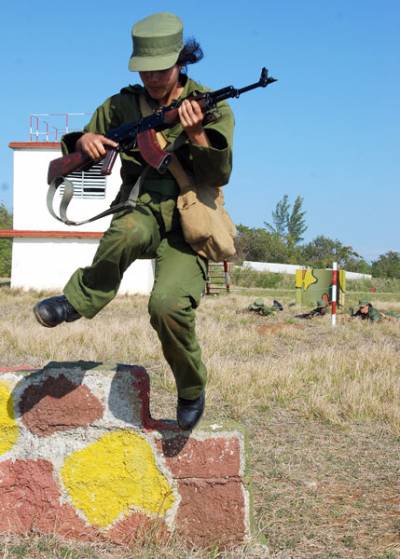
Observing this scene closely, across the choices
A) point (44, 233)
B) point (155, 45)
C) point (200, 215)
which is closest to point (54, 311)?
point (200, 215)

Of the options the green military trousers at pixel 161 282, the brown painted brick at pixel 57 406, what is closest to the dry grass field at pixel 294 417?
the brown painted brick at pixel 57 406

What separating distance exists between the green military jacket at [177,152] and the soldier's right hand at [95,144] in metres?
0.13

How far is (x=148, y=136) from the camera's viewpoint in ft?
12.5

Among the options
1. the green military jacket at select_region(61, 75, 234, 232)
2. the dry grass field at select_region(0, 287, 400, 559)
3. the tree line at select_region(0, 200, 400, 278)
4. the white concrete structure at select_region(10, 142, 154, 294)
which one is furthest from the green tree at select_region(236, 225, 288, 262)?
the green military jacket at select_region(61, 75, 234, 232)

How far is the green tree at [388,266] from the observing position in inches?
2472

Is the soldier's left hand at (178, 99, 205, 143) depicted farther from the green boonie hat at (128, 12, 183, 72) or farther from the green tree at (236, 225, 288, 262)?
the green tree at (236, 225, 288, 262)

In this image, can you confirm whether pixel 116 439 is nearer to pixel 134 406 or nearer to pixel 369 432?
pixel 134 406

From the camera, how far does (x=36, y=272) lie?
2664cm

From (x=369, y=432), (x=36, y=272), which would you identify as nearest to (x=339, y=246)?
(x=36, y=272)

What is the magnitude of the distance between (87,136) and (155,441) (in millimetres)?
1715

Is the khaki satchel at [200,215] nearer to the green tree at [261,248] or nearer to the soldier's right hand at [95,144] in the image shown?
the soldier's right hand at [95,144]

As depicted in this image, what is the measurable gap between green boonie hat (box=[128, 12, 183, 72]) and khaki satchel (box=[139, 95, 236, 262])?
0.30 m

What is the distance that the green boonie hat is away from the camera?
3.73 m

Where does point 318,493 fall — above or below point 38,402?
below
